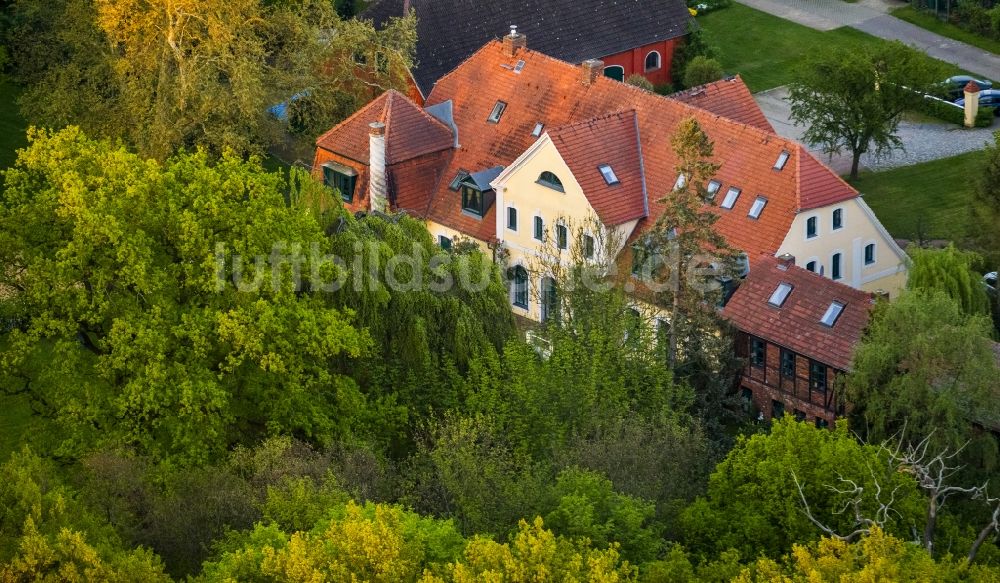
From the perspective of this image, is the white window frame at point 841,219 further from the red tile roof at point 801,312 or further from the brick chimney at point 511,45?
the brick chimney at point 511,45

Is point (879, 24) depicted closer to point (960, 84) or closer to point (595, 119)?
point (960, 84)

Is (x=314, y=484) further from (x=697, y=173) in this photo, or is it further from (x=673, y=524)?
(x=697, y=173)

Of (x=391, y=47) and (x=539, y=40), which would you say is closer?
(x=391, y=47)

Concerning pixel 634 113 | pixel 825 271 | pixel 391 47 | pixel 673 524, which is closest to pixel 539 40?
pixel 391 47

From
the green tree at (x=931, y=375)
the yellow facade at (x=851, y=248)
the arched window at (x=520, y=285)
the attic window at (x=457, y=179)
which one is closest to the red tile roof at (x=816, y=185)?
the yellow facade at (x=851, y=248)

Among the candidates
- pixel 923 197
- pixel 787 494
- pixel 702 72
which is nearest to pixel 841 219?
pixel 923 197

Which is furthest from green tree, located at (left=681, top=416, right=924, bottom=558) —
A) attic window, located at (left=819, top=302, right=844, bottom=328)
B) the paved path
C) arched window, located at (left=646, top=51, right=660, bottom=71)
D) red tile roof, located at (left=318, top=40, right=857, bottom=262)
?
the paved path
